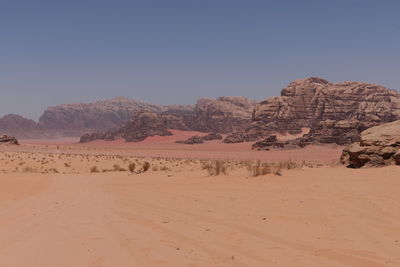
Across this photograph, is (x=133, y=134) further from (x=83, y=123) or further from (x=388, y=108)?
(x=83, y=123)

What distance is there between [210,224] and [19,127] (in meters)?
157

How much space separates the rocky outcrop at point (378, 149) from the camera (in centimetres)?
1328

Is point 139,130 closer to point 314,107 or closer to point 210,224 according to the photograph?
point 314,107

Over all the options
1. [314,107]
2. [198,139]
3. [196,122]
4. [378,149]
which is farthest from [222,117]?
[378,149]

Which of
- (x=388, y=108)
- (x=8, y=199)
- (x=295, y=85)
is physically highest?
(x=295, y=85)

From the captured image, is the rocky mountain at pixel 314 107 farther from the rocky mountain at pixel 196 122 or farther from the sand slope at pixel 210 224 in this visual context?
the sand slope at pixel 210 224

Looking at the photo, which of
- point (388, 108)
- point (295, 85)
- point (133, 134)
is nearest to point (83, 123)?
point (133, 134)

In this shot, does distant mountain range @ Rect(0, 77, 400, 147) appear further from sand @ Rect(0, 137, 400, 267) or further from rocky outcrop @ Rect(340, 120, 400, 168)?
sand @ Rect(0, 137, 400, 267)

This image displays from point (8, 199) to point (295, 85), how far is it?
7037 cm

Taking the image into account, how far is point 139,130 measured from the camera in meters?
87.8

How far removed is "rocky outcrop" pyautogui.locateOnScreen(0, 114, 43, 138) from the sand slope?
→ 145m

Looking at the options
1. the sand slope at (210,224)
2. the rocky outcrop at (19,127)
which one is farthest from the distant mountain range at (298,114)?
the rocky outcrop at (19,127)

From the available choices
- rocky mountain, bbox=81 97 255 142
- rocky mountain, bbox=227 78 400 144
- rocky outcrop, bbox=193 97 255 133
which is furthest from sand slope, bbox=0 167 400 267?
rocky outcrop, bbox=193 97 255 133

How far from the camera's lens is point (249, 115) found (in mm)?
95625
